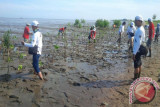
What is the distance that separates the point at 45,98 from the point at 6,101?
40.1 inches

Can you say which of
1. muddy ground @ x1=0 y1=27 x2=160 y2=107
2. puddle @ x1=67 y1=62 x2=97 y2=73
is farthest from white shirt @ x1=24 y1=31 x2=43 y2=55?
puddle @ x1=67 y1=62 x2=97 y2=73

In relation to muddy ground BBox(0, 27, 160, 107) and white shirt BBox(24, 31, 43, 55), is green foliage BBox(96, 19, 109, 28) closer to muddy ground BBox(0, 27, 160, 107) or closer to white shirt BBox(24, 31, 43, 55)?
muddy ground BBox(0, 27, 160, 107)

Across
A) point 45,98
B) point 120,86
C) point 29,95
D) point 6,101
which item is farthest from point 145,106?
point 6,101

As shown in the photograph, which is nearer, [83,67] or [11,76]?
[11,76]

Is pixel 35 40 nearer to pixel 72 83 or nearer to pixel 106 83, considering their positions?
pixel 72 83

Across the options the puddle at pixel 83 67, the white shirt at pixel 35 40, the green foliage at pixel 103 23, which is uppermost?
the green foliage at pixel 103 23

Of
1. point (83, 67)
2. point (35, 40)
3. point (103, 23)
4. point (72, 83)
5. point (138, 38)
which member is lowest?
point (72, 83)

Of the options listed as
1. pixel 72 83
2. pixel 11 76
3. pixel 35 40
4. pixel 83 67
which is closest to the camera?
pixel 35 40

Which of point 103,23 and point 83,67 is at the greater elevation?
point 103,23

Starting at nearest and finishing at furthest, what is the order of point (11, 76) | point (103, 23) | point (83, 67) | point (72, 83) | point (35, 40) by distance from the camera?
point (35, 40), point (72, 83), point (11, 76), point (83, 67), point (103, 23)

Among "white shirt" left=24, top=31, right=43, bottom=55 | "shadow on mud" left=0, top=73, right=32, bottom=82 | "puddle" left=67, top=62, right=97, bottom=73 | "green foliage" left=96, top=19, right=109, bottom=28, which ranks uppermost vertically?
"green foliage" left=96, top=19, right=109, bottom=28

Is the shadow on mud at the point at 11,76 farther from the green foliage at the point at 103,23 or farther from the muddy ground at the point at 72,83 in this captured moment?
the green foliage at the point at 103,23

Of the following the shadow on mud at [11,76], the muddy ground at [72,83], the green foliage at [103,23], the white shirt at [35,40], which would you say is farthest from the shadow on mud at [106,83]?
the green foliage at [103,23]

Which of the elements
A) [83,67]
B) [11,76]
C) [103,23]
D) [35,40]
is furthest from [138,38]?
[103,23]
